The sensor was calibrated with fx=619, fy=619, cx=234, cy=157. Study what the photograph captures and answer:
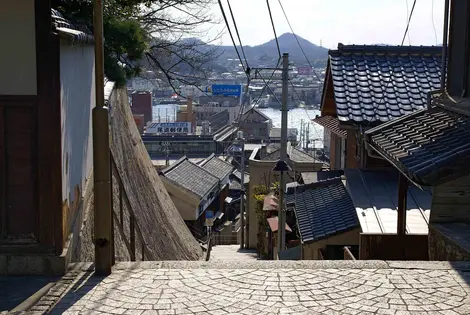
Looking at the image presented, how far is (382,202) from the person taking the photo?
11195 millimetres

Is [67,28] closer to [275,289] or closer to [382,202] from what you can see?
[275,289]

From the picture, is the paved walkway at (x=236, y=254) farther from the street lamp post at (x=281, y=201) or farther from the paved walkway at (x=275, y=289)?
the paved walkway at (x=275, y=289)

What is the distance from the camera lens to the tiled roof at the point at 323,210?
439 inches

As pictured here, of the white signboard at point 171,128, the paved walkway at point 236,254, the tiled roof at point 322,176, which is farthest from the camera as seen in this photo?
the white signboard at point 171,128

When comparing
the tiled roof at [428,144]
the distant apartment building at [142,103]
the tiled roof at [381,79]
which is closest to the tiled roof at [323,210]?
the tiled roof at [381,79]

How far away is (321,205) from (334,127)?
5.22 meters

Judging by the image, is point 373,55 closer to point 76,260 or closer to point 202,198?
point 76,260

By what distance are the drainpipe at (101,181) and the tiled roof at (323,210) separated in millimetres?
5345

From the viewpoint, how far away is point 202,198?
31734 millimetres

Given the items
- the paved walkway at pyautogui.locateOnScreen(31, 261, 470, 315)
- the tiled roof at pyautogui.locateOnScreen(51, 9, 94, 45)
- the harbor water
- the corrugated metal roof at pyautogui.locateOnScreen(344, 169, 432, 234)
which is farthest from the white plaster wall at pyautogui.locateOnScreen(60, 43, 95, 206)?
the harbor water

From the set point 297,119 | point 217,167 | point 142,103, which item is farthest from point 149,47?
point 297,119

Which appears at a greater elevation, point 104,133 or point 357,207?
point 104,133

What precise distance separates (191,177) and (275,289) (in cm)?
2848

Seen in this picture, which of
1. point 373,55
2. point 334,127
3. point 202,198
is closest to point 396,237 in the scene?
point 373,55
